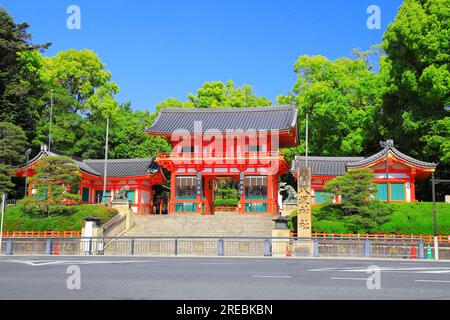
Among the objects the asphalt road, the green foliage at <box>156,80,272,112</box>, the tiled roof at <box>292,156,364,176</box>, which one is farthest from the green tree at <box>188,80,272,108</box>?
the asphalt road

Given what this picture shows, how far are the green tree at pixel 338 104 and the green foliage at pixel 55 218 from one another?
22.6 metres

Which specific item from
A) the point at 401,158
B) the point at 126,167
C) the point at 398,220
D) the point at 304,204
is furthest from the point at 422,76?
the point at 126,167

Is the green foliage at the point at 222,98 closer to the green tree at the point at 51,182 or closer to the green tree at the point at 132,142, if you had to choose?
the green tree at the point at 132,142

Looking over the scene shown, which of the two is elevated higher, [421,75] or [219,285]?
[421,75]

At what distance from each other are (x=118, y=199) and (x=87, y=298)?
27.9 metres

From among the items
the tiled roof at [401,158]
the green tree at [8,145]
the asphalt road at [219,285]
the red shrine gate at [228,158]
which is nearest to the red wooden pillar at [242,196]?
the red shrine gate at [228,158]

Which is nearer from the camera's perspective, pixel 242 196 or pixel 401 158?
pixel 401 158

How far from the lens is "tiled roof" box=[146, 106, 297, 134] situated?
43.2 metres

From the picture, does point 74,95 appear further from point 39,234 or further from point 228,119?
point 39,234

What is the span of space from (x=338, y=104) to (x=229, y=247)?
23.7m

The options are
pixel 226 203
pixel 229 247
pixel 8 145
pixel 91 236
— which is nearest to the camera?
pixel 229 247

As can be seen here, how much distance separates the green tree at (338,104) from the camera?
149 ft

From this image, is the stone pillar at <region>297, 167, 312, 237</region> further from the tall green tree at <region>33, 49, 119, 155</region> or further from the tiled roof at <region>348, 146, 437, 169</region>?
the tall green tree at <region>33, 49, 119, 155</region>

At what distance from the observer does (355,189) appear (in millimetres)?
29875
